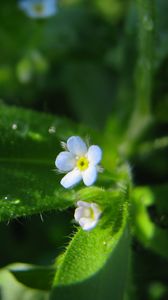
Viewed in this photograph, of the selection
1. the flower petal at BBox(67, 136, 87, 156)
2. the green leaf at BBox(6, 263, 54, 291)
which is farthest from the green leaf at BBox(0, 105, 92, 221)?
the green leaf at BBox(6, 263, 54, 291)

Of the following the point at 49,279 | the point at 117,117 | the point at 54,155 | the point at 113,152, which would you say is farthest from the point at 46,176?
the point at 117,117

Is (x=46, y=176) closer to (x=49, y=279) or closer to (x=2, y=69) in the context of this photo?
(x=49, y=279)

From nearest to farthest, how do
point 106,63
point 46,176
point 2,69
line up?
1. point 46,176
2. point 2,69
3. point 106,63

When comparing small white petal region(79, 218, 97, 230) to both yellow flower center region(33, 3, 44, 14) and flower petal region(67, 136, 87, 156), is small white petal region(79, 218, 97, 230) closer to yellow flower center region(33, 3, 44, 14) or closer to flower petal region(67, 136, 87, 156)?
flower petal region(67, 136, 87, 156)

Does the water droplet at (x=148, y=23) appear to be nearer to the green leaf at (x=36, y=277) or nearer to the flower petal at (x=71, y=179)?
the flower petal at (x=71, y=179)

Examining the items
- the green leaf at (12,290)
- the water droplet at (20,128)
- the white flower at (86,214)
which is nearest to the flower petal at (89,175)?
the white flower at (86,214)

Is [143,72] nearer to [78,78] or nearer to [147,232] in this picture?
[147,232]

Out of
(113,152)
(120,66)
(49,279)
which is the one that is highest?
(120,66)
